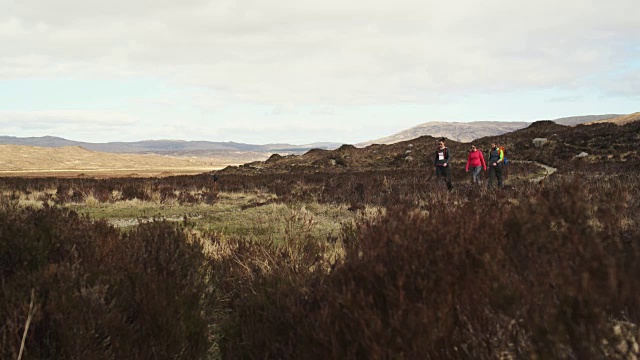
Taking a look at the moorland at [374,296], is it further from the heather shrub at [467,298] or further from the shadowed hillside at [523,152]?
the shadowed hillside at [523,152]

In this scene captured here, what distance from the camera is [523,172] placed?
2438 cm

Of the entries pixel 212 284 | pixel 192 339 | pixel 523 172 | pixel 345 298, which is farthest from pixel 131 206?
pixel 523 172

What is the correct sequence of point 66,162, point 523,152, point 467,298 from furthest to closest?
point 66,162 → point 523,152 → point 467,298

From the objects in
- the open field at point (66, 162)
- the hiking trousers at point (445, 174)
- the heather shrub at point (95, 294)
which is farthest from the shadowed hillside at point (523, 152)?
the open field at point (66, 162)

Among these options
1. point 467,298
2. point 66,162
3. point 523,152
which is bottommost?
point 467,298

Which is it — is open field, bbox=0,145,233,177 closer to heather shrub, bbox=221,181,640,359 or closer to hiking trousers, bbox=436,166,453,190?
hiking trousers, bbox=436,166,453,190

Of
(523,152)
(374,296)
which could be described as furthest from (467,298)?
(523,152)

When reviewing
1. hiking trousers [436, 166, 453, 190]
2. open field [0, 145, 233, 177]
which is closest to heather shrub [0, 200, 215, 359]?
hiking trousers [436, 166, 453, 190]

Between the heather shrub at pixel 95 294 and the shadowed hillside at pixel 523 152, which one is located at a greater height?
the shadowed hillside at pixel 523 152

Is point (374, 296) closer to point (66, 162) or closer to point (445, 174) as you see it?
point (445, 174)

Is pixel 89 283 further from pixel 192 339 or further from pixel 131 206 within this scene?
pixel 131 206

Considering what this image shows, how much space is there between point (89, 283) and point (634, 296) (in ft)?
9.53

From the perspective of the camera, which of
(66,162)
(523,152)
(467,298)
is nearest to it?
(467,298)

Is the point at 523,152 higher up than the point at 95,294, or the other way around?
the point at 523,152
